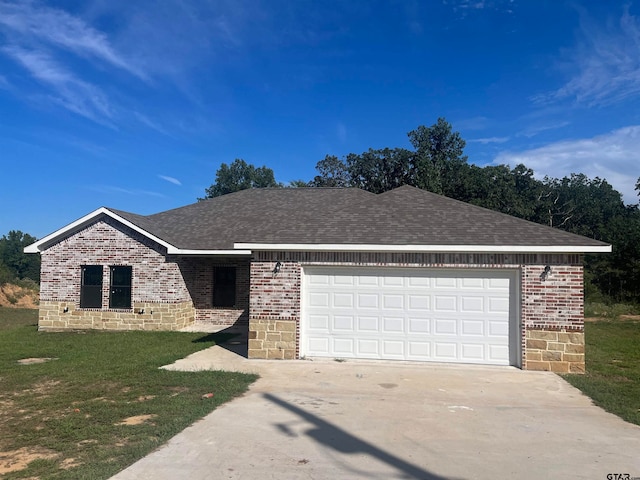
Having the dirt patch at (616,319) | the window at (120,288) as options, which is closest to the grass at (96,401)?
the window at (120,288)

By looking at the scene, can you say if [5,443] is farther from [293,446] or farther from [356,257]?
[356,257]

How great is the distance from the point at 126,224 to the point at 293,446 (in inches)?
516

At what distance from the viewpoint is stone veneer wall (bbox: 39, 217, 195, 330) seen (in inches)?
644

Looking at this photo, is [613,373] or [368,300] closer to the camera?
[613,373]

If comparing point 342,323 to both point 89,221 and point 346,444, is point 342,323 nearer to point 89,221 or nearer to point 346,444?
point 346,444

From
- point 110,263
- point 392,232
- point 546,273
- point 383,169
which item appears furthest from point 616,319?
point 383,169

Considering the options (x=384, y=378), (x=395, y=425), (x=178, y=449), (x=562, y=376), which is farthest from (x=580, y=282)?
(x=178, y=449)

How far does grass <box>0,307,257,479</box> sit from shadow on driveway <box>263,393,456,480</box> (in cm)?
160

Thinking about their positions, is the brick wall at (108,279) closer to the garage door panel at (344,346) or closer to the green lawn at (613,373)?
the garage door panel at (344,346)

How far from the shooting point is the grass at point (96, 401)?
5.31 meters

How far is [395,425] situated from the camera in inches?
251

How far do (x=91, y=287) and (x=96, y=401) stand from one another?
10.4m

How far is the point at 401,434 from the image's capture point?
6.00 m

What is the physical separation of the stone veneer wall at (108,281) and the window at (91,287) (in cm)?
16
